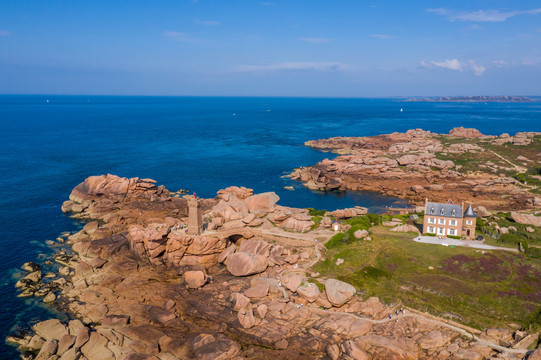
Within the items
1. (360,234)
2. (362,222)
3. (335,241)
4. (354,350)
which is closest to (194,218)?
(335,241)

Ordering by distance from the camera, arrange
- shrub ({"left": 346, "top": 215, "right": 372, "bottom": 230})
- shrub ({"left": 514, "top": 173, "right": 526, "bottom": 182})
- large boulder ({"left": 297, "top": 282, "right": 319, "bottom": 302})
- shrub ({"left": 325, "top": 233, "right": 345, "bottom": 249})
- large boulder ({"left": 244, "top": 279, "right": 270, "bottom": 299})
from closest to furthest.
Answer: large boulder ({"left": 297, "top": 282, "right": 319, "bottom": 302}), large boulder ({"left": 244, "top": 279, "right": 270, "bottom": 299}), shrub ({"left": 325, "top": 233, "right": 345, "bottom": 249}), shrub ({"left": 346, "top": 215, "right": 372, "bottom": 230}), shrub ({"left": 514, "top": 173, "right": 526, "bottom": 182})

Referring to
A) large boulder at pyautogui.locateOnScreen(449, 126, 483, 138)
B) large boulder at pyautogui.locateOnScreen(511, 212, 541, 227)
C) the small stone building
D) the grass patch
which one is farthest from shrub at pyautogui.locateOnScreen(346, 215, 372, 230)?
large boulder at pyautogui.locateOnScreen(449, 126, 483, 138)

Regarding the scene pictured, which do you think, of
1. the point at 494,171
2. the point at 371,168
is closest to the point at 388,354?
the point at 371,168

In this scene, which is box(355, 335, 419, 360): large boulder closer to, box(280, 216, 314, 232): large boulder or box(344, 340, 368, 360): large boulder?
box(344, 340, 368, 360): large boulder

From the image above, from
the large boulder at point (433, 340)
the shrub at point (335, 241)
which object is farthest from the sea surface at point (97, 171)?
the large boulder at point (433, 340)

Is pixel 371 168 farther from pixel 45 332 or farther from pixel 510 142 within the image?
pixel 45 332

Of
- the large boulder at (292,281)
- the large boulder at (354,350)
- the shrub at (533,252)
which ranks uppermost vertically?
the shrub at (533,252)

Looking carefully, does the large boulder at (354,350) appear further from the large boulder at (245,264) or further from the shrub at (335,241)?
the shrub at (335,241)

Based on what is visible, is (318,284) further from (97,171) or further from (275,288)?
(97,171)
